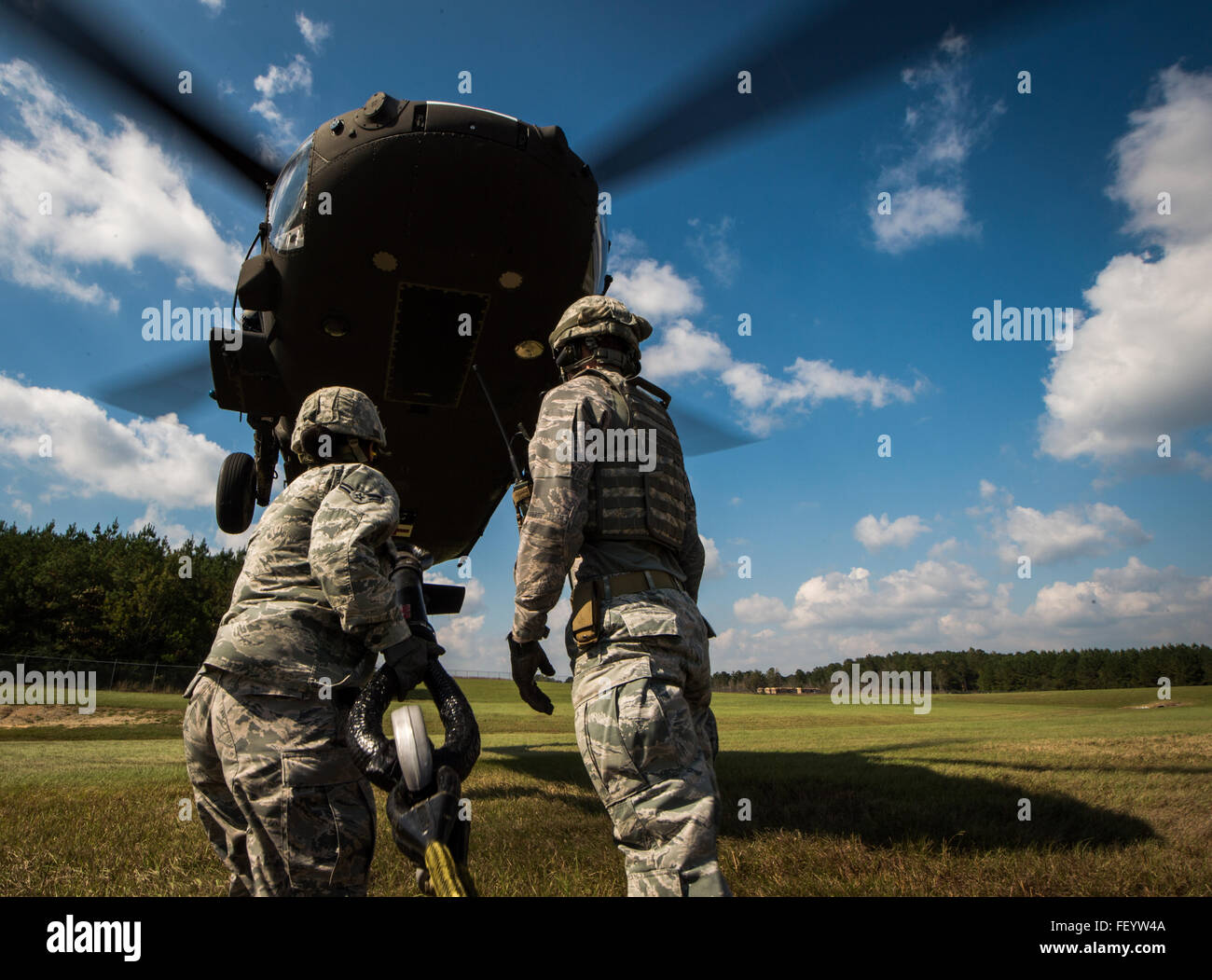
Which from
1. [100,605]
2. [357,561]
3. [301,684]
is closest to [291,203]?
[357,561]

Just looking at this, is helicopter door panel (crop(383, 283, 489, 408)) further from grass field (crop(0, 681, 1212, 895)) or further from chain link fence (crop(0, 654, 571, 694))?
chain link fence (crop(0, 654, 571, 694))

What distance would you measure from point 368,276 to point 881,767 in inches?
282

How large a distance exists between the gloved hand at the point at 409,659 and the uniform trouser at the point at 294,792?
399 millimetres

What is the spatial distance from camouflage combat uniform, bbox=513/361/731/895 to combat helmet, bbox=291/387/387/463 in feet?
3.14

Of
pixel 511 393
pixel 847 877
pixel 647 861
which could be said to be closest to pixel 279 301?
pixel 511 393

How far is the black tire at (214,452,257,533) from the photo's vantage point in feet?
22.5

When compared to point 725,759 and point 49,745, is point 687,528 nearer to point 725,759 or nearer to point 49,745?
point 725,759

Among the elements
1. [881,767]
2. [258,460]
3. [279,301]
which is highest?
[279,301]

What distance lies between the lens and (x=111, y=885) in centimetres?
383

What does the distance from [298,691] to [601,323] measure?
1889mm

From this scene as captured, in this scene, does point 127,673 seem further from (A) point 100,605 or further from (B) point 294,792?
(B) point 294,792

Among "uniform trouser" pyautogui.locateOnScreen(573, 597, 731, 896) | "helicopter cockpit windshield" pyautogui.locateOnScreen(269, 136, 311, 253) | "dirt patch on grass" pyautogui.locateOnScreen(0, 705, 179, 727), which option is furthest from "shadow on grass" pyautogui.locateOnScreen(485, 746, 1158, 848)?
"dirt patch on grass" pyautogui.locateOnScreen(0, 705, 179, 727)

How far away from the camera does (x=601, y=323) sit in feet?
10.2
